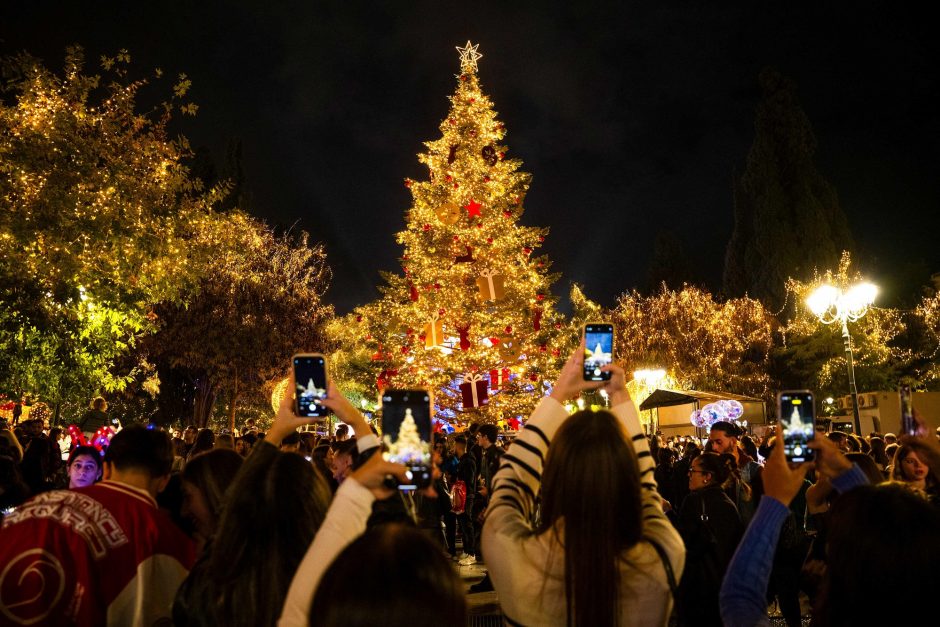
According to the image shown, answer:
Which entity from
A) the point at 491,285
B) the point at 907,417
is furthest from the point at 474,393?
the point at 907,417

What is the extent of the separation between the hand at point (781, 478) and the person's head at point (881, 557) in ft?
1.42

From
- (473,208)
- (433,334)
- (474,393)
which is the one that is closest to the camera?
(474,393)

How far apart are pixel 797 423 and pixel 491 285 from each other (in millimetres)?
18624

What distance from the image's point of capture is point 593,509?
2.36 m

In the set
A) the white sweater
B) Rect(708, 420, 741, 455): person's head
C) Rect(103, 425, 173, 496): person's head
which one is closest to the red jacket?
Rect(103, 425, 173, 496): person's head

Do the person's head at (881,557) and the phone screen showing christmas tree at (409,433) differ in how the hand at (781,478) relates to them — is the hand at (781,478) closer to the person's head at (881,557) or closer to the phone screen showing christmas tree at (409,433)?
the person's head at (881,557)

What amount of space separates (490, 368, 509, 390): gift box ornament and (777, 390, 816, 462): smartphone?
18.6 m

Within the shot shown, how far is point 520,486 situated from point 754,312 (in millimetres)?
46849

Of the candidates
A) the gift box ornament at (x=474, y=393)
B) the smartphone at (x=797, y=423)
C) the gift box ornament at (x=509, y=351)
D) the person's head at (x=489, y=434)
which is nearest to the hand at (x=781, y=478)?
the smartphone at (x=797, y=423)

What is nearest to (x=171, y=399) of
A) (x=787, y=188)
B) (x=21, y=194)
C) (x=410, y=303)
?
(x=410, y=303)

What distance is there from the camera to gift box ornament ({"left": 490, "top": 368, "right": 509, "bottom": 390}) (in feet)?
70.1

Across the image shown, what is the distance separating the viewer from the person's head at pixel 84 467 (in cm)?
590

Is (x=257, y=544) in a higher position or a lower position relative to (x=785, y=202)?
lower

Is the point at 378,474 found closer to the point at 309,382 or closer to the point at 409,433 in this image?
the point at 409,433
